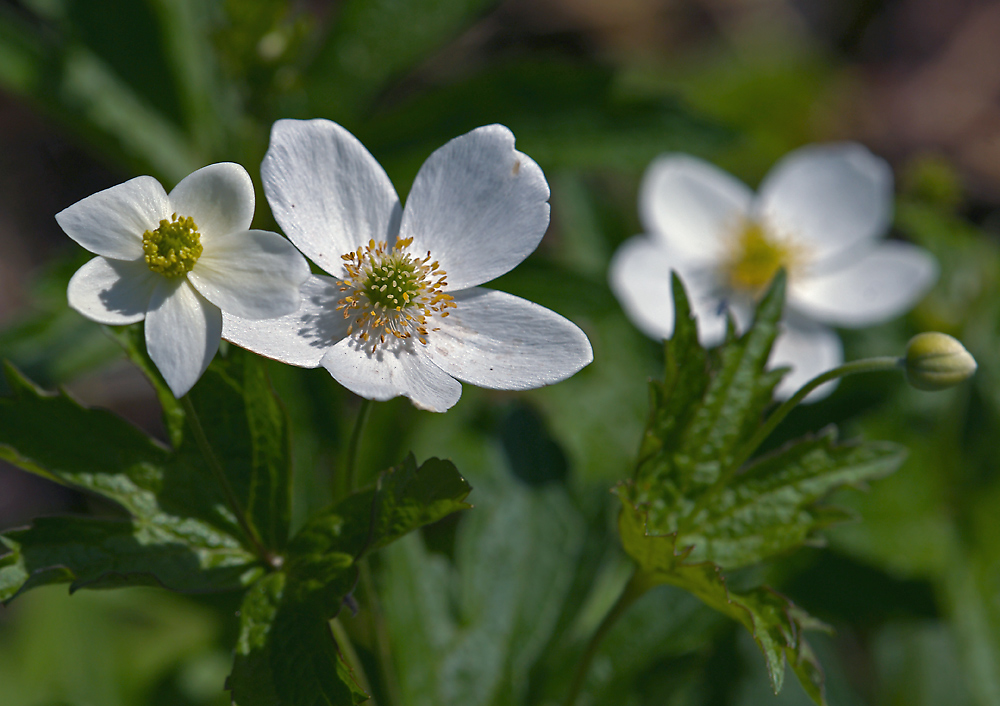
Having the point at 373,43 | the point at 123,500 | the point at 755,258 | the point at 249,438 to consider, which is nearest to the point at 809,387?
the point at 249,438

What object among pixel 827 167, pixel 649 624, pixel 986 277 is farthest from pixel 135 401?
pixel 986 277

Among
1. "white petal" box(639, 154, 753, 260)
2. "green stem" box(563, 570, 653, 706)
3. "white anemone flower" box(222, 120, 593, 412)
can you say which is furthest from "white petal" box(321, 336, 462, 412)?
"white petal" box(639, 154, 753, 260)

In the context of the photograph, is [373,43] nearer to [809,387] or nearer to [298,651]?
[809,387]

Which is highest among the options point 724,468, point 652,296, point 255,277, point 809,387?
point 255,277

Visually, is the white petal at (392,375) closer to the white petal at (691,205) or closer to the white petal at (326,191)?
the white petal at (326,191)

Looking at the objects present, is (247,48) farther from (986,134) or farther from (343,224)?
(986,134)

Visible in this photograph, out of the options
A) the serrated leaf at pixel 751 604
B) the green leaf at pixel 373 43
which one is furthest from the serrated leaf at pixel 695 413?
the green leaf at pixel 373 43

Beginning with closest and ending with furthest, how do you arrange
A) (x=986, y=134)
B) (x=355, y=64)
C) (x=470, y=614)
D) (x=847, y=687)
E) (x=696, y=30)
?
(x=470, y=614)
(x=847, y=687)
(x=355, y=64)
(x=986, y=134)
(x=696, y=30)
